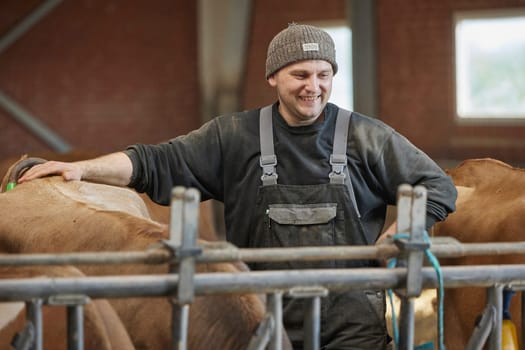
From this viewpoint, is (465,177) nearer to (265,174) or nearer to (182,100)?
(265,174)

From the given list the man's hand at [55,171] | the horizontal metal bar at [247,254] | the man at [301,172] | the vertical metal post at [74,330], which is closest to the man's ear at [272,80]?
the man at [301,172]

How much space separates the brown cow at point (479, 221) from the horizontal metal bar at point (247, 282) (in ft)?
3.57

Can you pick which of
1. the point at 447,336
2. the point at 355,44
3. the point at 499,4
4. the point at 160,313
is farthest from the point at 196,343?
the point at 499,4

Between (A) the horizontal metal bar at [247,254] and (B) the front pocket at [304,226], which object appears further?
(B) the front pocket at [304,226]

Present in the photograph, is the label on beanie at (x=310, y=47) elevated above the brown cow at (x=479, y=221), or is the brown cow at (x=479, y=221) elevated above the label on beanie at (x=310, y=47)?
the label on beanie at (x=310, y=47)

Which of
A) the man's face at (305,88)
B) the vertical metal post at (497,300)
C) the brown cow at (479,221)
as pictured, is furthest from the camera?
the brown cow at (479,221)

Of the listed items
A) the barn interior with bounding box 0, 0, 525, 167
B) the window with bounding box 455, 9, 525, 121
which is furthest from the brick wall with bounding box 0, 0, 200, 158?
the window with bounding box 455, 9, 525, 121

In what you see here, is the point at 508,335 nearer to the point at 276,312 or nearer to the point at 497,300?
the point at 497,300

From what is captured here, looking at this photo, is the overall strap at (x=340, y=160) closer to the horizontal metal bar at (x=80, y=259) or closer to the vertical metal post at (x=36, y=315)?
the horizontal metal bar at (x=80, y=259)

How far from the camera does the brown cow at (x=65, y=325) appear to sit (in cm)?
243

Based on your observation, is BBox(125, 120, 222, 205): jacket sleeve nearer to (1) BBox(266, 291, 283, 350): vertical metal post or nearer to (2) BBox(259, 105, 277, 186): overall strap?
(2) BBox(259, 105, 277, 186): overall strap

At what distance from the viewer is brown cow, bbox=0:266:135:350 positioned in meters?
2.43

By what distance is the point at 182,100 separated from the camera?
13.1 metres

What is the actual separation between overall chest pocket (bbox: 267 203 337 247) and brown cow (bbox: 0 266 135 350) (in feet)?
2.40
